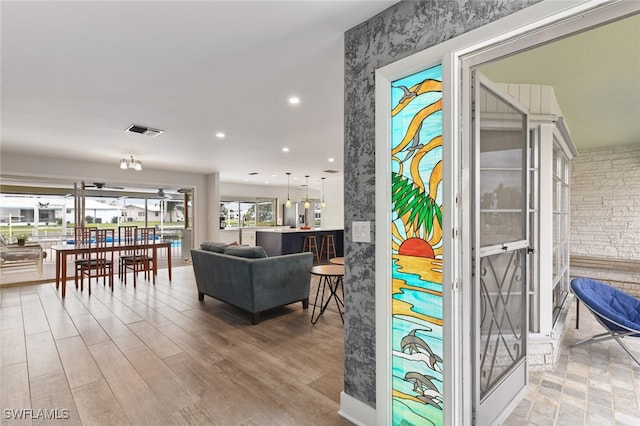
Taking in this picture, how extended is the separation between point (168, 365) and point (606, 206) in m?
6.86

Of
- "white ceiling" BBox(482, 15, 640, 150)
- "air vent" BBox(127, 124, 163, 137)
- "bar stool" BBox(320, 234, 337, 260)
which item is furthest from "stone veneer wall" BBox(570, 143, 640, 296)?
"air vent" BBox(127, 124, 163, 137)

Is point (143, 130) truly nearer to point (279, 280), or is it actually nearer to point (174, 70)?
point (174, 70)

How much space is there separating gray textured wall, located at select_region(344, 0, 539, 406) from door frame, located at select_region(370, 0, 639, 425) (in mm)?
82

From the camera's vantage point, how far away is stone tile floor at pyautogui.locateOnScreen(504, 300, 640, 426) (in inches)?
75.5

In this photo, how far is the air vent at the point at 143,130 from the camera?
402 centimetres

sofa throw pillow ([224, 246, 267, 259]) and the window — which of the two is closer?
sofa throw pillow ([224, 246, 267, 259])

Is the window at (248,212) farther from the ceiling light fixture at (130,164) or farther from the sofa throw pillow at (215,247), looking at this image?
the sofa throw pillow at (215,247)

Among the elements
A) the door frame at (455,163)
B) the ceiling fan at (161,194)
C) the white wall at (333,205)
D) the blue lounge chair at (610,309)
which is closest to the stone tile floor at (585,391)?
the blue lounge chair at (610,309)

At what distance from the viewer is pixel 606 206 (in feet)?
16.5

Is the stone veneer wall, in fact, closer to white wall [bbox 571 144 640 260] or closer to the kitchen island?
white wall [bbox 571 144 640 260]

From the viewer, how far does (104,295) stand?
4.84m

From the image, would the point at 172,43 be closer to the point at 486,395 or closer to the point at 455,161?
the point at 455,161

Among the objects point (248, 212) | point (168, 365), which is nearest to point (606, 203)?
point (168, 365)

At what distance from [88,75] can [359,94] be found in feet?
7.89
